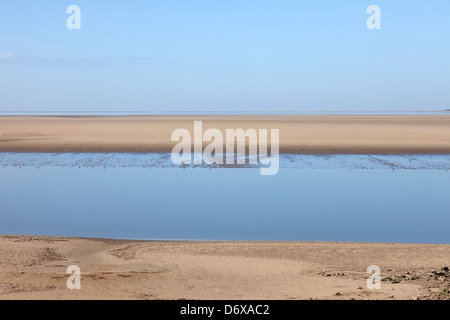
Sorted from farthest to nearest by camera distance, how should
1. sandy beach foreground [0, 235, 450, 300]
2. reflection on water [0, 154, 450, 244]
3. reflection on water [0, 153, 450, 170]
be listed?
reflection on water [0, 153, 450, 170] → reflection on water [0, 154, 450, 244] → sandy beach foreground [0, 235, 450, 300]

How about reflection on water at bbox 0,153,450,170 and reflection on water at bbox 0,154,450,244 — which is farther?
reflection on water at bbox 0,153,450,170

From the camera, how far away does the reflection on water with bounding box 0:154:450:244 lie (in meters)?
12.7

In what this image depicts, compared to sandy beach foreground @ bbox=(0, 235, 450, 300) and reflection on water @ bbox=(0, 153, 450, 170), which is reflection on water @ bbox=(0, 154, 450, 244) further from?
reflection on water @ bbox=(0, 153, 450, 170)

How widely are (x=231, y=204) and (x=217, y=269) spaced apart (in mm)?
6261

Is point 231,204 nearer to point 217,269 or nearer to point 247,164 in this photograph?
point 217,269

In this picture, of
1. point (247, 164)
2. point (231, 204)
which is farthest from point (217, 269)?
point (247, 164)

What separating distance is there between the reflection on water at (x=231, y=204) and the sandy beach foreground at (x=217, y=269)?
1.34 m

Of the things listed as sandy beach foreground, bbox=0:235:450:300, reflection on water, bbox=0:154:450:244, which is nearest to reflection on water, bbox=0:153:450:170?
reflection on water, bbox=0:154:450:244

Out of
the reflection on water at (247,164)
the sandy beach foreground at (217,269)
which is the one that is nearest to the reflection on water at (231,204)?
the sandy beach foreground at (217,269)

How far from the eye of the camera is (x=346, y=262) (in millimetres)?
9914

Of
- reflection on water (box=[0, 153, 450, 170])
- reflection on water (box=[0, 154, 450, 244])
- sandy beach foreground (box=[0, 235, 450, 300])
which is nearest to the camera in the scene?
sandy beach foreground (box=[0, 235, 450, 300])

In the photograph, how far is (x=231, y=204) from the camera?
615 inches

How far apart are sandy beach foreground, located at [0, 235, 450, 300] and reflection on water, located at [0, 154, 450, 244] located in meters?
1.34
